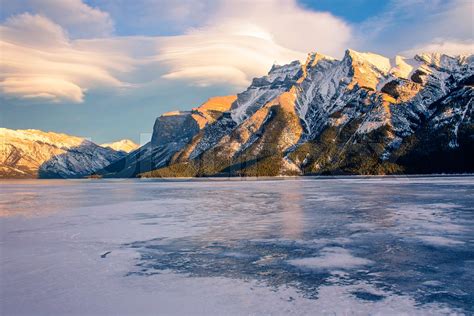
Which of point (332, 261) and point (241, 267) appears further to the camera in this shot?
point (332, 261)

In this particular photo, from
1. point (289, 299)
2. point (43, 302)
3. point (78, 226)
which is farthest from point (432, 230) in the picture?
point (78, 226)

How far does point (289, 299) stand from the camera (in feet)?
48.3

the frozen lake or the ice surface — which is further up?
the frozen lake

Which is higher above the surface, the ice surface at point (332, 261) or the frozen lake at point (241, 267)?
the frozen lake at point (241, 267)

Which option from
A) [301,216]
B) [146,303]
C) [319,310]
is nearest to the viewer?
[319,310]

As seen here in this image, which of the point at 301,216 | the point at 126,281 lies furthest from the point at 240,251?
the point at 301,216

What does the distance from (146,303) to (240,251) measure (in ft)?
31.9

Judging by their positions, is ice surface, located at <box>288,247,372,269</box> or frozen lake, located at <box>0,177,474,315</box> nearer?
frozen lake, located at <box>0,177,474,315</box>

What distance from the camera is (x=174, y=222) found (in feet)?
123

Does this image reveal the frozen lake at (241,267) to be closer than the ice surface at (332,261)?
Yes

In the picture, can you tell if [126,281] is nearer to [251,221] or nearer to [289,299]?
[289,299]

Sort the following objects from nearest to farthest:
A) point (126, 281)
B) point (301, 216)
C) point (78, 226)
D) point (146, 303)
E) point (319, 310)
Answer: point (319, 310), point (146, 303), point (126, 281), point (78, 226), point (301, 216)

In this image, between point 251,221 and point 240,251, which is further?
point 251,221

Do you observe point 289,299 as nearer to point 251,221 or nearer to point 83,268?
point 83,268
